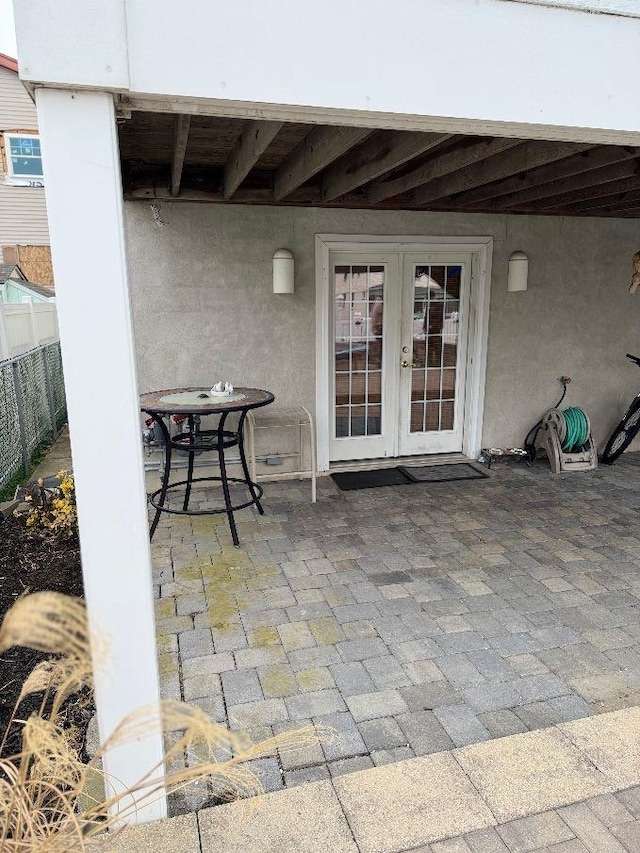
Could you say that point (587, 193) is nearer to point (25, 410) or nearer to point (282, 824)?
point (282, 824)

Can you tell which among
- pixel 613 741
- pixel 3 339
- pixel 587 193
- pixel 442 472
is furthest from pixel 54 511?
pixel 587 193


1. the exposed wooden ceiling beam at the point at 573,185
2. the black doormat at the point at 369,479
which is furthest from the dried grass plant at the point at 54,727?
the exposed wooden ceiling beam at the point at 573,185

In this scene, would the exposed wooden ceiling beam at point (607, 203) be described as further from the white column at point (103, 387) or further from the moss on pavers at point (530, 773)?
the white column at point (103, 387)

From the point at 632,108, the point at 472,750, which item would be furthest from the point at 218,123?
the point at 472,750

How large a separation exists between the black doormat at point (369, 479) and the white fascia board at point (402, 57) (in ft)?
11.5

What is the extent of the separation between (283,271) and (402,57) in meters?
3.03

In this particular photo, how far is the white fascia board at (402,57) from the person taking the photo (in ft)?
4.62

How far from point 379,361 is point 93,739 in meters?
3.93

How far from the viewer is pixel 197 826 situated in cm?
175

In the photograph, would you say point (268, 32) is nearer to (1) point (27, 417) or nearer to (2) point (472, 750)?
(2) point (472, 750)

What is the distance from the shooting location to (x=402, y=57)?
158 cm

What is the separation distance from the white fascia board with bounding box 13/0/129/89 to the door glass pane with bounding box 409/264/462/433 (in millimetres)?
4128

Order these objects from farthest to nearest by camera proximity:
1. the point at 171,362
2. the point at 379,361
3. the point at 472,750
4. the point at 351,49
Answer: the point at 379,361 < the point at 171,362 < the point at 472,750 < the point at 351,49

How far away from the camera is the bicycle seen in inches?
218
